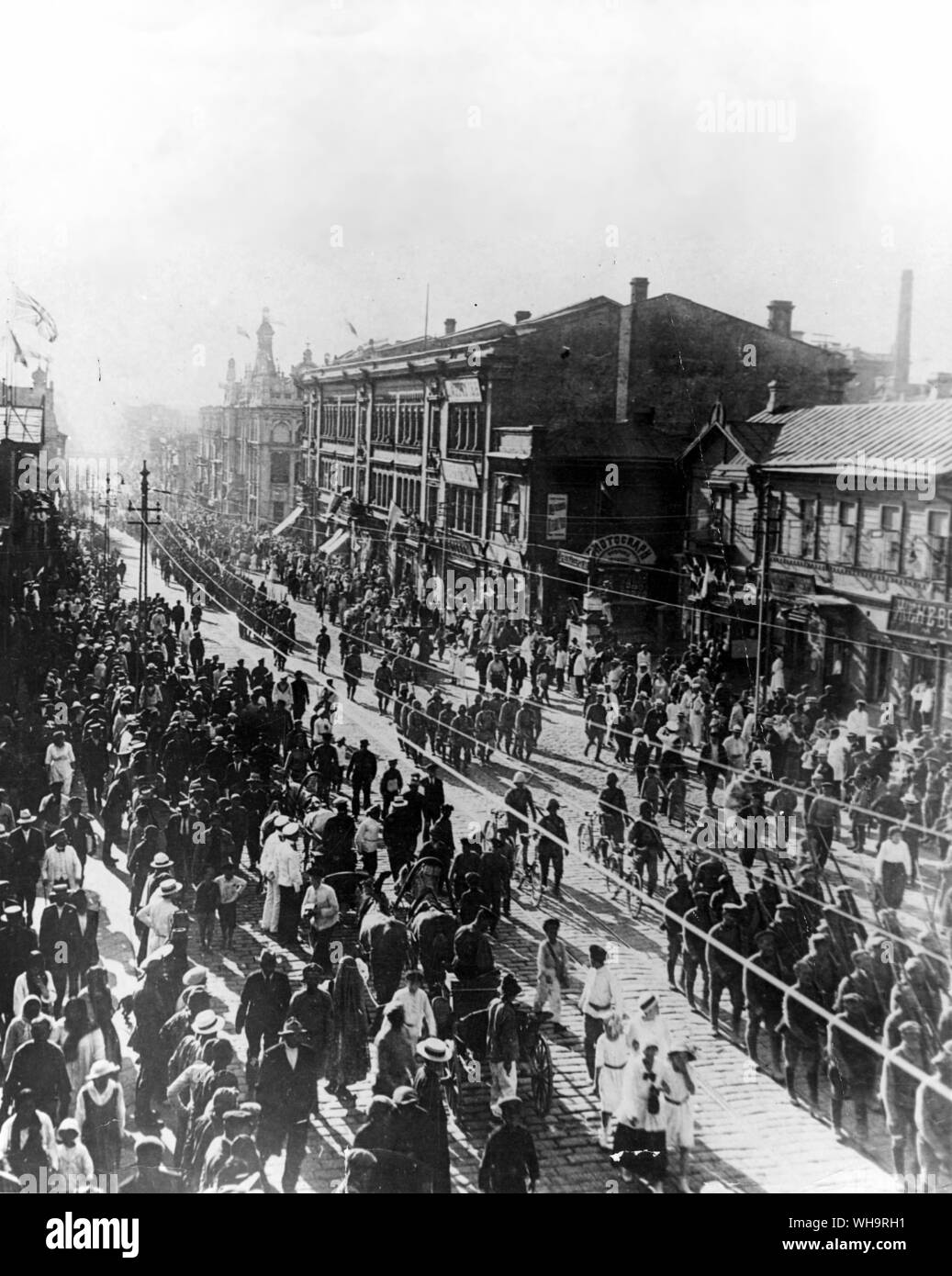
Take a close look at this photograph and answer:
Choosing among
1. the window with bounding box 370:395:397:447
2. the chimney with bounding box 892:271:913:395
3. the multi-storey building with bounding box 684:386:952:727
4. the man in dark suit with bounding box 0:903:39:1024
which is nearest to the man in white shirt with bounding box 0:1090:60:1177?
the man in dark suit with bounding box 0:903:39:1024

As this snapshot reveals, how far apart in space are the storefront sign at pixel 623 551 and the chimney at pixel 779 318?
6.50 m

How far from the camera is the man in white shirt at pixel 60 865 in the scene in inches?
472

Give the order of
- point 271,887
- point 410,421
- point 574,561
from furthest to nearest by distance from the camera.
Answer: point 410,421 < point 574,561 < point 271,887

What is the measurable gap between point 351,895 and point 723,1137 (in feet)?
17.6

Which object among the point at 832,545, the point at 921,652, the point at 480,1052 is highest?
the point at 832,545

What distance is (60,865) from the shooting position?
39.4 ft

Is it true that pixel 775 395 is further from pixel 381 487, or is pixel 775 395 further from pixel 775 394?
pixel 381 487

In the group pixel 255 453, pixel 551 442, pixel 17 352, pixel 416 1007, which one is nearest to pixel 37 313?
pixel 17 352

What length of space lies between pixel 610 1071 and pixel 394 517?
26.2 meters

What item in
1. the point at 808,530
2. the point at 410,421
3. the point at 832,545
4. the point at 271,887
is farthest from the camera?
the point at 410,421

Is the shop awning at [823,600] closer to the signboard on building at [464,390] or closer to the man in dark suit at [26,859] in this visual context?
the signboard on building at [464,390]

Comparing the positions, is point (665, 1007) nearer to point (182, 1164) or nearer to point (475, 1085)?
point (475, 1085)

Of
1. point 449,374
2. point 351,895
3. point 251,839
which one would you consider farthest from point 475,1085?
point 449,374
